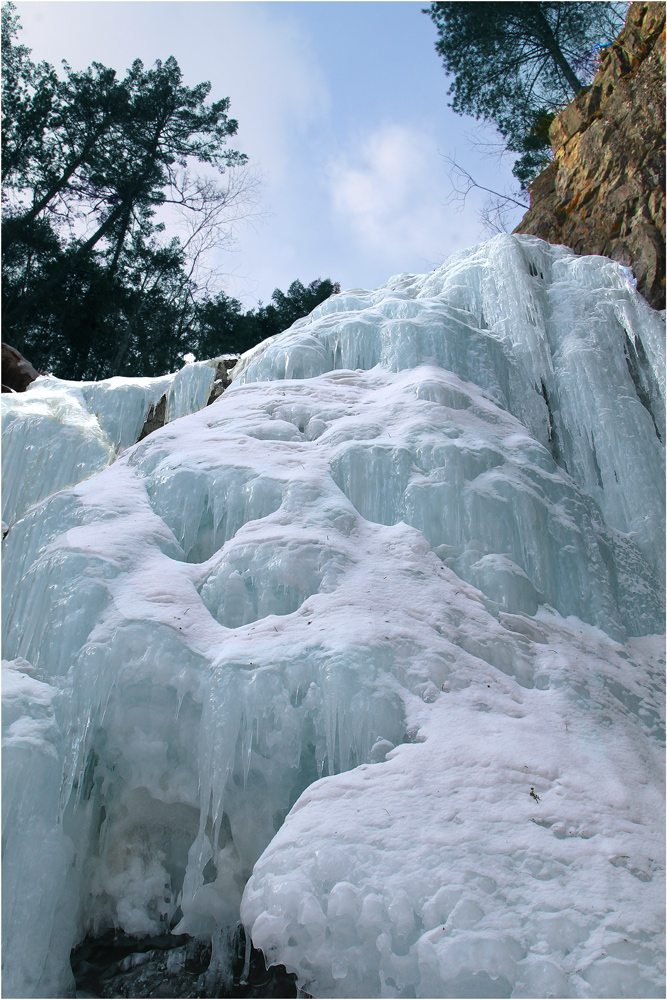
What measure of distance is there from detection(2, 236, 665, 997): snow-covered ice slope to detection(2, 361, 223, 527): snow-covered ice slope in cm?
206

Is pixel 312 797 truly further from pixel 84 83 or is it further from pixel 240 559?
pixel 84 83

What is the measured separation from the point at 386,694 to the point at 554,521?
190cm

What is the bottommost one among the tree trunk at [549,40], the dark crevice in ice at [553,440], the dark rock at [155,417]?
the dark crevice in ice at [553,440]

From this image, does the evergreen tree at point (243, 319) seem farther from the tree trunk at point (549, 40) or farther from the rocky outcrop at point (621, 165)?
the rocky outcrop at point (621, 165)

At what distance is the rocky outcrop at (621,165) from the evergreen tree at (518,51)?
12.0 ft

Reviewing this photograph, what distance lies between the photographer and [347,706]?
9.01 ft

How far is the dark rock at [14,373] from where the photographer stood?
368 inches

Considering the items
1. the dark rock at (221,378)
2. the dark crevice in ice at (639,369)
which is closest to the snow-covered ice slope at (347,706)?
the dark crevice in ice at (639,369)

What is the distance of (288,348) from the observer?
5773 millimetres

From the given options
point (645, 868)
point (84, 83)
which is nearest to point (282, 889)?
point (645, 868)

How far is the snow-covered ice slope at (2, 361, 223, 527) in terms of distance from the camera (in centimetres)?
609

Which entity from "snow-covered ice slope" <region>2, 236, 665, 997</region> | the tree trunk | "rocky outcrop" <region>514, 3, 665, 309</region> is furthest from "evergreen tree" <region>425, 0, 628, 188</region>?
"snow-covered ice slope" <region>2, 236, 665, 997</region>

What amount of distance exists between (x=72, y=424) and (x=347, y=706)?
4.91m

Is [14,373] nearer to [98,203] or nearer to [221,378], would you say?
[221,378]
